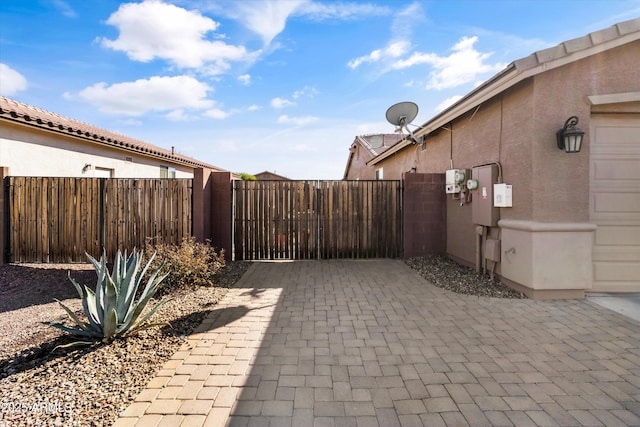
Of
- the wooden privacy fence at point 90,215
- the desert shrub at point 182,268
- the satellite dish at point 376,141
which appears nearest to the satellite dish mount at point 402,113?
the wooden privacy fence at point 90,215

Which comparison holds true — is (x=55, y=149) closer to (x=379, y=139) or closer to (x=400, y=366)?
(x=400, y=366)

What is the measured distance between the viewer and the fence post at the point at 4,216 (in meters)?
6.52

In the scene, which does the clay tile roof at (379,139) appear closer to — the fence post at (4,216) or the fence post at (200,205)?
the fence post at (200,205)

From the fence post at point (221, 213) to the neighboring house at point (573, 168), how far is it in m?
5.77

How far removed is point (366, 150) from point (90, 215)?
548 inches

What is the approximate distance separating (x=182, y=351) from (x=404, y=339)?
2.40 m

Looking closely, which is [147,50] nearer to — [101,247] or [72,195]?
[72,195]

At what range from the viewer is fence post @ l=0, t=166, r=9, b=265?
257 inches

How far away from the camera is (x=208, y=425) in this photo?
2.09 metres

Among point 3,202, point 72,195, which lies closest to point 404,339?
point 72,195

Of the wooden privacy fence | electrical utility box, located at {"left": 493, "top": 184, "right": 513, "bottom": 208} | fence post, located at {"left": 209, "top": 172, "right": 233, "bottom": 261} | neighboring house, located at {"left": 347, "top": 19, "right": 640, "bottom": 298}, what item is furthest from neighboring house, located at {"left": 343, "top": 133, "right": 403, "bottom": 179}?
the wooden privacy fence

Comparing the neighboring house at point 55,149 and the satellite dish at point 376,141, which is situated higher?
the satellite dish at point 376,141

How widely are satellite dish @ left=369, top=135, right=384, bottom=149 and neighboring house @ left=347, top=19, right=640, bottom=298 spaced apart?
1473cm

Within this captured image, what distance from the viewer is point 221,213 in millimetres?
7398
